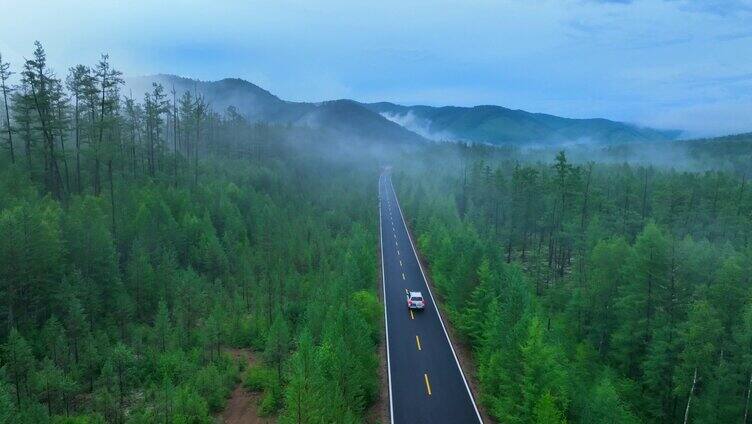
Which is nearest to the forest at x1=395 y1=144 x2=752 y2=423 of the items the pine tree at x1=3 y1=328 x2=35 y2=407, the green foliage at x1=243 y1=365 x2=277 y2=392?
the green foliage at x1=243 y1=365 x2=277 y2=392

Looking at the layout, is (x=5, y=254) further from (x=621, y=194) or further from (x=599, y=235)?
(x=621, y=194)

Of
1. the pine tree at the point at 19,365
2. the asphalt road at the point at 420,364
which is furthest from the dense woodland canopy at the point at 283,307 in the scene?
the asphalt road at the point at 420,364

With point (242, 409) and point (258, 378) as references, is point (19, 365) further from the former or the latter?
point (258, 378)

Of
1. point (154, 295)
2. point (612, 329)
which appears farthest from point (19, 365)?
point (612, 329)

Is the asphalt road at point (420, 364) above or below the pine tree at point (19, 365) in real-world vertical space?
below

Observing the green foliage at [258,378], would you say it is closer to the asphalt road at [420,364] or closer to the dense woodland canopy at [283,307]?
the dense woodland canopy at [283,307]

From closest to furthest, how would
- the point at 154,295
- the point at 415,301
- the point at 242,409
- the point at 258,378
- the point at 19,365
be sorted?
the point at 19,365 < the point at 242,409 < the point at 258,378 < the point at 154,295 < the point at 415,301
